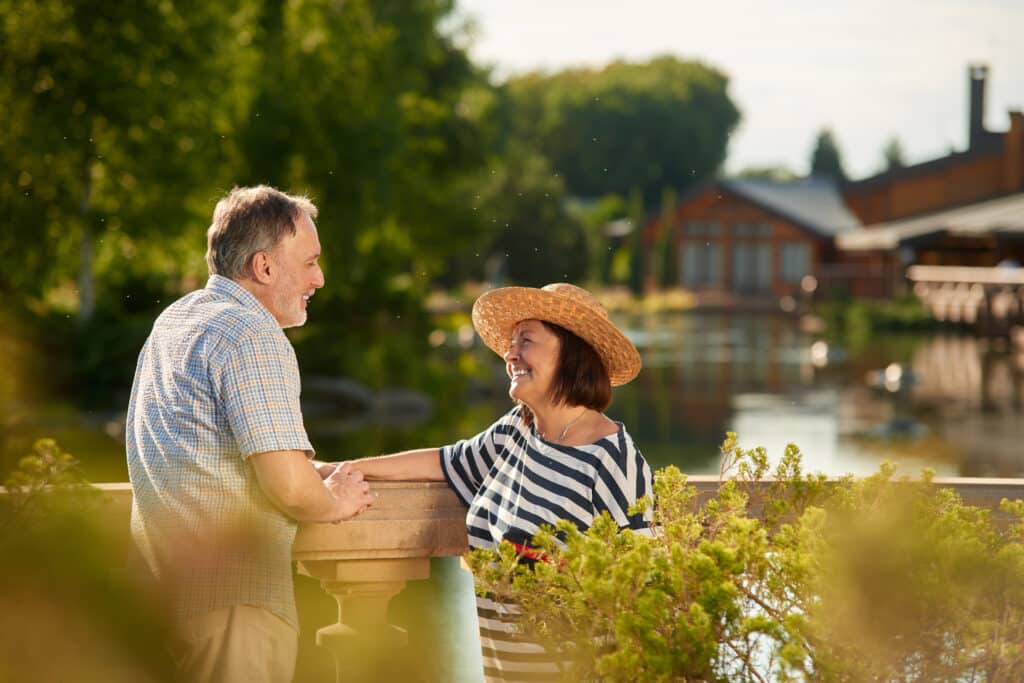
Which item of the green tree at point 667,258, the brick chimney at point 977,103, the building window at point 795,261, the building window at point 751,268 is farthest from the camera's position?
the building window at point 751,268

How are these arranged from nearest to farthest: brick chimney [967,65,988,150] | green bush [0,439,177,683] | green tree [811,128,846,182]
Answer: green bush [0,439,177,683] → brick chimney [967,65,988,150] → green tree [811,128,846,182]

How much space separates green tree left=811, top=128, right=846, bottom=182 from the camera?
92125mm

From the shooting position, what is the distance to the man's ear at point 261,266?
2766 mm

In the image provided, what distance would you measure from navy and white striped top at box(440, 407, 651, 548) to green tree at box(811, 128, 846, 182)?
299 ft

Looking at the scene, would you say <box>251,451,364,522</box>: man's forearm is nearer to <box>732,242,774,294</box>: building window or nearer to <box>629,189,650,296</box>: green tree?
<box>629,189,650,296</box>: green tree

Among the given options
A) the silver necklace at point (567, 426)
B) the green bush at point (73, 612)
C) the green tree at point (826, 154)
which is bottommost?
the green bush at point (73, 612)


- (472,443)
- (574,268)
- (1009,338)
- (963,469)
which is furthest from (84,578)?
(574,268)

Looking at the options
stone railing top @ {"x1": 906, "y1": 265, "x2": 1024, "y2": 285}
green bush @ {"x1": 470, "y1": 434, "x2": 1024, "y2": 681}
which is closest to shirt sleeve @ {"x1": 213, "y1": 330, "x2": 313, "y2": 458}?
green bush @ {"x1": 470, "y1": 434, "x2": 1024, "y2": 681}

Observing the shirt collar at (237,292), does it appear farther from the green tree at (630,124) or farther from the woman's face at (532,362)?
the green tree at (630,124)

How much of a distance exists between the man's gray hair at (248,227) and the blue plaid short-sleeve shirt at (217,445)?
4 centimetres

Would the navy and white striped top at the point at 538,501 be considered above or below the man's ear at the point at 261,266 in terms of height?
below

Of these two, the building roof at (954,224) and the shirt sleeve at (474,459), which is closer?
the shirt sleeve at (474,459)

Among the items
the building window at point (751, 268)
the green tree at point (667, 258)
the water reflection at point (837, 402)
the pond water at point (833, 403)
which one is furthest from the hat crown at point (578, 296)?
the building window at point (751, 268)

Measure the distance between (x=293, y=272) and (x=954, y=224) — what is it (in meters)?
34.9
